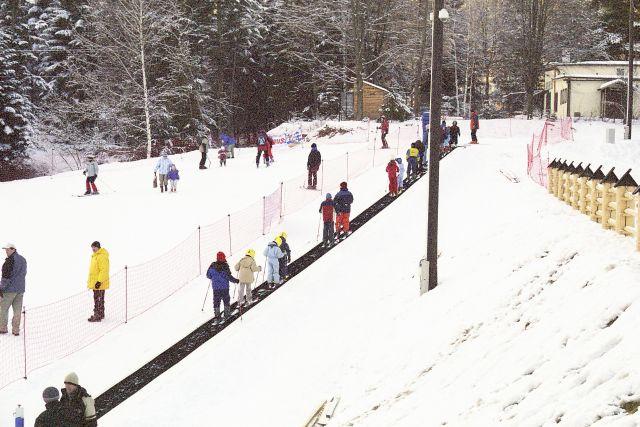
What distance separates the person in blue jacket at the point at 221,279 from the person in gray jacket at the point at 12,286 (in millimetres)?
3658

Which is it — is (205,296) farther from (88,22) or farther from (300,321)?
(88,22)

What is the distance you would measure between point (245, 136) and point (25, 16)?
2237 cm

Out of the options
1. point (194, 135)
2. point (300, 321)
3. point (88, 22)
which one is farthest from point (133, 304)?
point (88, 22)

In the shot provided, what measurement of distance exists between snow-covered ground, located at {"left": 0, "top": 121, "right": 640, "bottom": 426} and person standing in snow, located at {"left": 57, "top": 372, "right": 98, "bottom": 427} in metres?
3.10

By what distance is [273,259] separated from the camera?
54.5 ft

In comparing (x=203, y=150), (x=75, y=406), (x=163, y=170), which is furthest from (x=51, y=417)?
(x=203, y=150)

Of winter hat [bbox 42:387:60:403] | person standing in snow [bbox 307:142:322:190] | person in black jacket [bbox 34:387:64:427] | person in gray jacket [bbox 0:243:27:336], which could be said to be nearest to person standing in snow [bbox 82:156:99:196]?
person standing in snow [bbox 307:142:322:190]

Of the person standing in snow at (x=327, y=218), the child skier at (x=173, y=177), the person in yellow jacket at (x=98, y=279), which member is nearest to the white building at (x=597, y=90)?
the child skier at (x=173, y=177)

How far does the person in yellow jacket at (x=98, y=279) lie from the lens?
48.7 ft

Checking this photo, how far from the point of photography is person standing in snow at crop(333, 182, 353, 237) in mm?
20109

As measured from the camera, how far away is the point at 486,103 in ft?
240

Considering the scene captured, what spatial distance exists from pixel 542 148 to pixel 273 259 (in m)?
21.6

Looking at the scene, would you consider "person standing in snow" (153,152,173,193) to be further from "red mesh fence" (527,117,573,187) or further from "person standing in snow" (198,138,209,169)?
"red mesh fence" (527,117,573,187)

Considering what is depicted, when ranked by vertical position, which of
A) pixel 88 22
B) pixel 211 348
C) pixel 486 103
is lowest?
pixel 211 348
